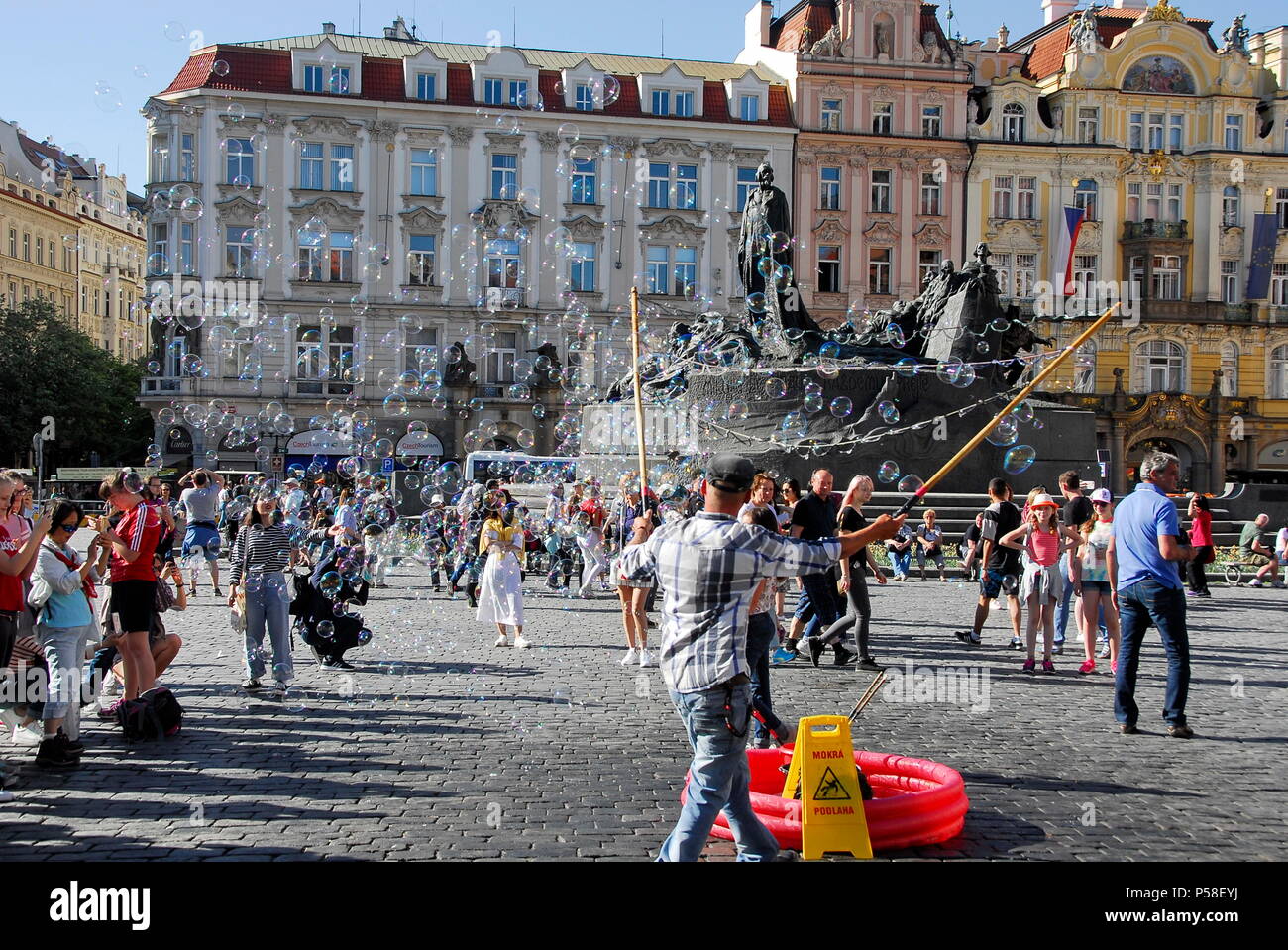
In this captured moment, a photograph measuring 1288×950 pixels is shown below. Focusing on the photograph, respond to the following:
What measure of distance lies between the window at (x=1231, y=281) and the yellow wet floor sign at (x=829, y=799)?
51.4 m

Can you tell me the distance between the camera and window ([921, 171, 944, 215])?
5031 centimetres

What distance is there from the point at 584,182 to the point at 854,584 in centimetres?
3749

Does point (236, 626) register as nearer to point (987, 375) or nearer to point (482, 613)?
point (482, 613)

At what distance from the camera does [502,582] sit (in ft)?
40.8

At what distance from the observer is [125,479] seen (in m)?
8.27

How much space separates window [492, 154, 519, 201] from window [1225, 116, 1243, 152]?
27.3 m

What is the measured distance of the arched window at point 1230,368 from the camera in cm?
5053

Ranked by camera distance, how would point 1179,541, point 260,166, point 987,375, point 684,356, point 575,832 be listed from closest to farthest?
point 575,832
point 1179,541
point 987,375
point 684,356
point 260,166

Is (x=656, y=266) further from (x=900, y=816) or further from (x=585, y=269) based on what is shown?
(x=900, y=816)

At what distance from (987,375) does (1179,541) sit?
1365 centimetres

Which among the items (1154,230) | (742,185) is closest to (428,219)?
(742,185)

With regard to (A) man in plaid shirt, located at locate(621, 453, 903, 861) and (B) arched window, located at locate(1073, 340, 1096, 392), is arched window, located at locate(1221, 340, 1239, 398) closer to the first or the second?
(B) arched window, located at locate(1073, 340, 1096, 392)

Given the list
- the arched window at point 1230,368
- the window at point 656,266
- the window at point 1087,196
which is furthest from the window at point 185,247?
the arched window at point 1230,368
